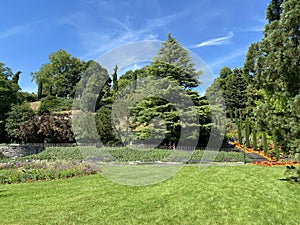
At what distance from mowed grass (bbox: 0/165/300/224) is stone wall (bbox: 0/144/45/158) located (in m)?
8.87

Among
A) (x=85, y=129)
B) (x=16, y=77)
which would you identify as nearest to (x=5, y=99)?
(x=85, y=129)

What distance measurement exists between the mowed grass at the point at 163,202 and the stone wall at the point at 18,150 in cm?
887

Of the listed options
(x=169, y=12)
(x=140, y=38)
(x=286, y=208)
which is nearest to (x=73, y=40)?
(x=140, y=38)

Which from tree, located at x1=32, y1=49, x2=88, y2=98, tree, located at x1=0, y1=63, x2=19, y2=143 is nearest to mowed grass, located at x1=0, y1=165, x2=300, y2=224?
tree, located at x1=0, y1=63, x2=19, y2=143

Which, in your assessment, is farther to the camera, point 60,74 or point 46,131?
point 60,74

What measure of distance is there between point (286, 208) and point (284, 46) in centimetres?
354

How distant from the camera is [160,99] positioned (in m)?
16.2

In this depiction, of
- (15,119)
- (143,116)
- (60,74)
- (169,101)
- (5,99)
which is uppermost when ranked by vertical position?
(60,74)

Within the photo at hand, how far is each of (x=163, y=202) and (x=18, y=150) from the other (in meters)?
14.1

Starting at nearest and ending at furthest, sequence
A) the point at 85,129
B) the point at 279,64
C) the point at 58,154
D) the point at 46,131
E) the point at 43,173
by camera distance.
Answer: the point at 279,64 < the point at 43,173 < the point at 58,154 < the point at 46,131 < the point at 85,129

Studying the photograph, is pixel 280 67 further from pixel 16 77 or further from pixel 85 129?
pixel 16 77

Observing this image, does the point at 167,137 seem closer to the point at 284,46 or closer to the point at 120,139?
the point at 120,139

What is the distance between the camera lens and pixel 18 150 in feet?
52.8

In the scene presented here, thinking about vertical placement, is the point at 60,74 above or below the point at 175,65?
above
